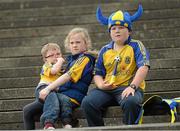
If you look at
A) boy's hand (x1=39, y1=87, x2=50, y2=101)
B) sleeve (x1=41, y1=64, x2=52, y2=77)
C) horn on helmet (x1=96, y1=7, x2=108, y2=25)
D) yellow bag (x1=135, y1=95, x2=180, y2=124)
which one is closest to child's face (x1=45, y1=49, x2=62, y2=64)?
sleeve (x1=41, y1=64, x2=52, y2=77)

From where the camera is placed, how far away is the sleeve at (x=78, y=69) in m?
5.71

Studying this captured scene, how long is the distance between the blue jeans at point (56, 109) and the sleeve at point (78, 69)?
237mm

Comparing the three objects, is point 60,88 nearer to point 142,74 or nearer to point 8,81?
point 142,74

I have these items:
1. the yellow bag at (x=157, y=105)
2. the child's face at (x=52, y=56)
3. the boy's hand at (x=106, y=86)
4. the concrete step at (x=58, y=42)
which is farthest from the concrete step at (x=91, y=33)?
the yellow bag at (x=157, y=105)

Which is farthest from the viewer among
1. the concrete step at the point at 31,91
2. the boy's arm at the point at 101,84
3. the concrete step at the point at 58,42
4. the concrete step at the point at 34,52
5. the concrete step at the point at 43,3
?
the concrete step at the point at 43,3

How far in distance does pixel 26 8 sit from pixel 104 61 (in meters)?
4.55

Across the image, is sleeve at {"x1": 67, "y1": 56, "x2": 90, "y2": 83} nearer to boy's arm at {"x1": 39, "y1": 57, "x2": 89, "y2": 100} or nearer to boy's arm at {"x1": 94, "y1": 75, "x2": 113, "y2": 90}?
boy's arm at {"x1": 39, "y1": 57, "x2": 89, "y2": 100}

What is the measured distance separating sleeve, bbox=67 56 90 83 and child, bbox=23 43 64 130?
15 cm

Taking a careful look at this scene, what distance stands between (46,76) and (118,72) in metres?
0.79

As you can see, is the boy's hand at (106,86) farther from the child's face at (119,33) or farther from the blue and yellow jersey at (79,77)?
the child's face at (119,33)

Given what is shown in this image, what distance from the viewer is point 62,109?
548 centimetres

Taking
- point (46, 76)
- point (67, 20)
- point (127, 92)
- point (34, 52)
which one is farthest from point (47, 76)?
point (67, 20)

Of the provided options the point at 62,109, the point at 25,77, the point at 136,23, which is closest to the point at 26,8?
the point at 136,23

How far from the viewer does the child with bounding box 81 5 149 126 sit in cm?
536
